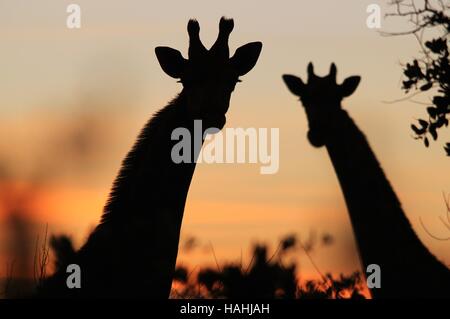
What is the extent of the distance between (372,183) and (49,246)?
13.5 feet

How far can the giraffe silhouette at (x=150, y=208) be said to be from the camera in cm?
1034

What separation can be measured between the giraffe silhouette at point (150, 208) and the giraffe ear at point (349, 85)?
9.29ft

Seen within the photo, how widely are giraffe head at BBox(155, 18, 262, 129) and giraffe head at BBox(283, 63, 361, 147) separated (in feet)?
5.08

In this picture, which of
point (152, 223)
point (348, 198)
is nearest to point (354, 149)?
point (348, 198)

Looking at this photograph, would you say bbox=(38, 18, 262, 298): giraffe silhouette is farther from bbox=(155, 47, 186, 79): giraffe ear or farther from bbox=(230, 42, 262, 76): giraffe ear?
bbox=(230, 42, 262, 76): giraffe ear

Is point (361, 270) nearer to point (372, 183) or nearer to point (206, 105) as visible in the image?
point (372, 183)

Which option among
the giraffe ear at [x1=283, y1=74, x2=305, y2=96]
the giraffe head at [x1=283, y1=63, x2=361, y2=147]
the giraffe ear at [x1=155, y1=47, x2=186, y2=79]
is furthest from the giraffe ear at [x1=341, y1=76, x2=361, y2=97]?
the giraffe ear at [x1=155, y1=47, x2=186, y2=79]

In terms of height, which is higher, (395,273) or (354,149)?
(354,149)

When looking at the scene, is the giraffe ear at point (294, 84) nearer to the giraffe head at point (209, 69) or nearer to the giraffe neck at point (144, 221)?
the giraffe head at point (209, 69)

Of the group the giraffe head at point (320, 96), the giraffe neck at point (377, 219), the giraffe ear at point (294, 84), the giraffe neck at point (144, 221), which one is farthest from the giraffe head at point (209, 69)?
the giraffe ear at point (294, 84)

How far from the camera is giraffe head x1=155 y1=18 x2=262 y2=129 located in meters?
11.7

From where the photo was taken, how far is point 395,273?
12.0 m
